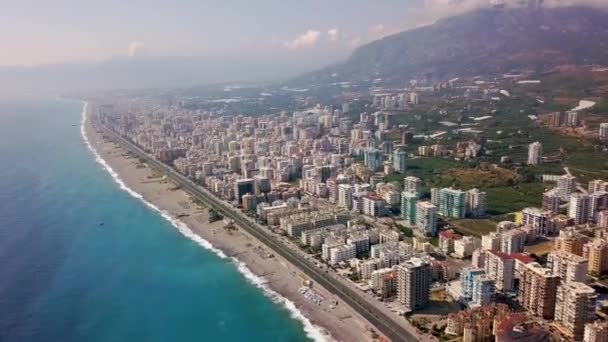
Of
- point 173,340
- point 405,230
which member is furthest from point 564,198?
point 173,340

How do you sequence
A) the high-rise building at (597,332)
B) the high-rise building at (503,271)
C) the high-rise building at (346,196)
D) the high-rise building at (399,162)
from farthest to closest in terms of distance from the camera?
the high-rise building at (399,162)
the high-rise building at (346,196)
the high-rise building at (503,271)
the high-rise building at (597,332)

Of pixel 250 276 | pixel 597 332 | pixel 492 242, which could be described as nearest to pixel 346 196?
pixel 492 242

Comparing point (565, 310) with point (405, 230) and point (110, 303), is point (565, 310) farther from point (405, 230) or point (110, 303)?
point (110, 303)

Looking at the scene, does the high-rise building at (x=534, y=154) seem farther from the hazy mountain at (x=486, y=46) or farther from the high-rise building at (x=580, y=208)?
the hazy mountain at (x=486, y=46)

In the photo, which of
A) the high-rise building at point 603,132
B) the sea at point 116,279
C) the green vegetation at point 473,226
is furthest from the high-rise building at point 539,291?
the high-rise building at point 603,132

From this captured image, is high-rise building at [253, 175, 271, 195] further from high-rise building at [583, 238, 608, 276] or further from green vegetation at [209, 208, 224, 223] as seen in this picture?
high-rise building at [583, 238, 608, 276]

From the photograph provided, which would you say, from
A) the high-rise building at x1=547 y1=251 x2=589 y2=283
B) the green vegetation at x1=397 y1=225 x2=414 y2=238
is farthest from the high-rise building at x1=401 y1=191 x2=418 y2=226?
the high-rise building at x1=547 y1=251 x2=589 y2=283
